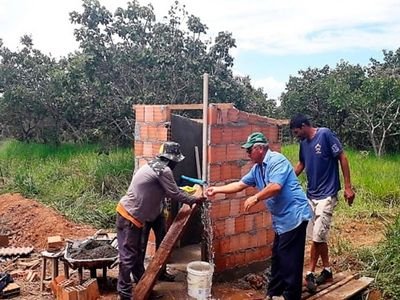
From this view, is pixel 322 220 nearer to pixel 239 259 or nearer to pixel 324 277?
pixel 324 277

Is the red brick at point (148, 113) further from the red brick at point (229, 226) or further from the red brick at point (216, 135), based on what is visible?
the red brick at point (229, 226)

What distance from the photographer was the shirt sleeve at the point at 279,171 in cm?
382

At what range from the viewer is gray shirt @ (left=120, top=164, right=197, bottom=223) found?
4.29 m

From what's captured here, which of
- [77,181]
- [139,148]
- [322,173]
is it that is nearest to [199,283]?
[322,173]

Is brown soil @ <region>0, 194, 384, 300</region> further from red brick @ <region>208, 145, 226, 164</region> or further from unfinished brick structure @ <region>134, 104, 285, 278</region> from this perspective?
red brick @ <region>208, 145, 226, 164</region>

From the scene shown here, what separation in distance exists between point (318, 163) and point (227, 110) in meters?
1.08

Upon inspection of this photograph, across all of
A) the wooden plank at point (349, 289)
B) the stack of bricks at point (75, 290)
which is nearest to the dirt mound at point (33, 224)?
the stack of bricks at point (75, 290)

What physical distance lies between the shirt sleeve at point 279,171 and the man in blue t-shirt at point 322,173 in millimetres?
787

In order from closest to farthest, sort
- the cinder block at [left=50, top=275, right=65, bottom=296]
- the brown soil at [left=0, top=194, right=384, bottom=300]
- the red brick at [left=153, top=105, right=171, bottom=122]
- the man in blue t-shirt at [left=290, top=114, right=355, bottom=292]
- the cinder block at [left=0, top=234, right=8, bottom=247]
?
the man in blue t-shirt at [left=290, top=114, right=355, bottom=292] < the cinder block at [left=50, top=275, right=65, bottom=296] < the red brick at [left=153, top=105, right=171, bottom=122] < the brown soil at [left=0, top=194, right=384, bottom=300] < the cinder block at [left=0, top=234, right=8, bottom=247]

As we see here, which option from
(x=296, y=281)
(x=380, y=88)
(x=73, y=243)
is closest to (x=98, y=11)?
(x=380, y=88)

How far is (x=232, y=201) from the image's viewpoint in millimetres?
5141

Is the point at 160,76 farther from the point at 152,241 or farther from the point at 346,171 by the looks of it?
the point at 346,171

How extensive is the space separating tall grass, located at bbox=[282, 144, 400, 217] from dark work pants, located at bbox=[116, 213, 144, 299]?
4.93 m

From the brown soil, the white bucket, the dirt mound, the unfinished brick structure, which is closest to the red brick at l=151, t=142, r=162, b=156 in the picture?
the unfinished brick structure
